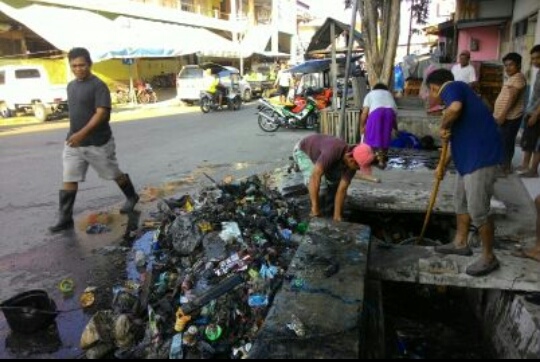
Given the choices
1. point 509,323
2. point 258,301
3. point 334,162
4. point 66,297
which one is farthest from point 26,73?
point 509,323

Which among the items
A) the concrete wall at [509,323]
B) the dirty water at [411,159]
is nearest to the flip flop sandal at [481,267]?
the concrete wall at [509,323]

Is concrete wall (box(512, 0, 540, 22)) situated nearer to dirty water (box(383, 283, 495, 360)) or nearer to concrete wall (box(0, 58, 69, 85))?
dirty water (box(383, 283, 495, 360))

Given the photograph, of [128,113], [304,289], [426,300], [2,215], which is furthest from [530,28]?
[128,113]

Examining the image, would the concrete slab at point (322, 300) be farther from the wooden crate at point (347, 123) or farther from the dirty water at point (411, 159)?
the wooden crate at point (347, 123)

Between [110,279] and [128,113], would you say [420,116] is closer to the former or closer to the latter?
[110,279]

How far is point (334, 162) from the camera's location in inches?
179

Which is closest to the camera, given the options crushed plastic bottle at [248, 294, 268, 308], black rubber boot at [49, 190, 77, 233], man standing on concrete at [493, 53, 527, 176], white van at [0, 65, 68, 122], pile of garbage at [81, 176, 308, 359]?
pile of garbage at [81, 176, 308, 359]

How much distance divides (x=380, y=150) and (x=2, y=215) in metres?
5.41

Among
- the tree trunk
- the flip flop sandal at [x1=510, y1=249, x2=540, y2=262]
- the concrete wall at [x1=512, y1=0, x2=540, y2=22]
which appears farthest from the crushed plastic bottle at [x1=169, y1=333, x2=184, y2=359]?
the concrete wall at [x1=512, y1=0, x2=540, y2=22]

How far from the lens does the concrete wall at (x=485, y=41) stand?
18219 millimetres

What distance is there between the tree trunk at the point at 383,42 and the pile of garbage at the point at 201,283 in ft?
19.8

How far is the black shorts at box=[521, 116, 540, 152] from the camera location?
6.57m

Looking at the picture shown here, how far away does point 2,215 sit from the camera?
20.6ft

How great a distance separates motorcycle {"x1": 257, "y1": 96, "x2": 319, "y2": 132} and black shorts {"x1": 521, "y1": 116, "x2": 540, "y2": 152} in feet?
25.6
